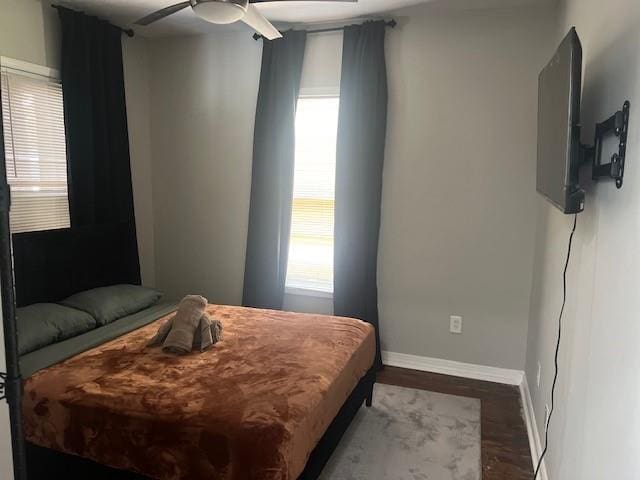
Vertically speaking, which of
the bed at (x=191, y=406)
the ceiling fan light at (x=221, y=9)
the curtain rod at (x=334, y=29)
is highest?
the curtain rod at (x=334, y=29)

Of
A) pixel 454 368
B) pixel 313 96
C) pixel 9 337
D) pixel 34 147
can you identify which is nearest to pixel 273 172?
pixel 313 96

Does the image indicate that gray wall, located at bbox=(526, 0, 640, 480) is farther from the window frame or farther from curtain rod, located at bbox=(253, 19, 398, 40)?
the window frame

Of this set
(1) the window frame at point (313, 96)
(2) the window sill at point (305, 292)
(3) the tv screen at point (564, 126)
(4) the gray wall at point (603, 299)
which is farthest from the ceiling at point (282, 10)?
(2) the window sill at point (305, 292)

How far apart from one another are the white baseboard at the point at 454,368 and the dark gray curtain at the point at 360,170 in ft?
0.60

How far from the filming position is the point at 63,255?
10.6 feet

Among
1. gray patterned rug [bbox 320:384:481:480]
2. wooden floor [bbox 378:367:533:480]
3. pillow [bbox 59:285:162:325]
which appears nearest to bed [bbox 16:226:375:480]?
gray patterned rug [bbox 320:384:481:480]

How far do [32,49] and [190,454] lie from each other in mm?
2949

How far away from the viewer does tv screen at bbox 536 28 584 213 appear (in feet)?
4.63

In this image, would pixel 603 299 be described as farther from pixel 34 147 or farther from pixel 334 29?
pixel 34 147

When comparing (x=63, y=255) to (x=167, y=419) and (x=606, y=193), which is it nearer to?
(x=167, y=419)

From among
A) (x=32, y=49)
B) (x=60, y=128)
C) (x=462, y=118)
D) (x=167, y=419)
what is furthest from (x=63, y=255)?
(x=462, y=118)

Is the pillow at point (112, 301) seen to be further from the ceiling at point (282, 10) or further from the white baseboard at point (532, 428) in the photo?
the white baseboard at point (532, 428)

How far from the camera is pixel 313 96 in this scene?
3.72 metres

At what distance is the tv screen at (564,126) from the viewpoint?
1410 mm
